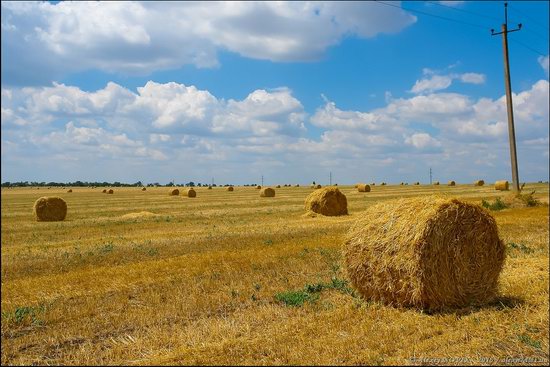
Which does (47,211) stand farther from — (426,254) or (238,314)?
(426,254)

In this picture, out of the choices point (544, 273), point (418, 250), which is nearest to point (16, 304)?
point (418, 250)

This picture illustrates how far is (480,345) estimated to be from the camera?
7.14 m

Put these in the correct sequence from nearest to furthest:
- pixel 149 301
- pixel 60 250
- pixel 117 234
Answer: pixel 149 301 → pixel 60 250 → pixel 117 234

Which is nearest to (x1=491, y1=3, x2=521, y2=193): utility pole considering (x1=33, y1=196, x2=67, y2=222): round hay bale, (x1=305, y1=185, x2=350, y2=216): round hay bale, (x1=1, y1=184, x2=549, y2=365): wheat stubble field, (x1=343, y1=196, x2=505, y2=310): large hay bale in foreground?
(x1=305, y1=185, x2=350, y2=216): round hay bale

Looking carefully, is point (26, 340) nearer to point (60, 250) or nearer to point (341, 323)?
point (341, 323)

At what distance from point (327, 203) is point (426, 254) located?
859 inches

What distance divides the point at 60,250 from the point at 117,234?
511 centimetres

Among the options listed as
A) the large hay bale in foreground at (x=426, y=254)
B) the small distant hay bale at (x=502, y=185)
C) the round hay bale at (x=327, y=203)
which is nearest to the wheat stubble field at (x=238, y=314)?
the large hay bale in foreground at (x=426, y=254)

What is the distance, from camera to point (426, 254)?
9.46 m

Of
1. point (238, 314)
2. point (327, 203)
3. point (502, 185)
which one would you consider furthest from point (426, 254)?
point (502, 185)

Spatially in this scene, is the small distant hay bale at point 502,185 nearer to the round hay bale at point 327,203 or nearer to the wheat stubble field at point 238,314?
the round hay bale at point 327,203

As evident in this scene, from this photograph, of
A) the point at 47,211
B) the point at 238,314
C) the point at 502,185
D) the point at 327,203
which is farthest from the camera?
the point at 502,185

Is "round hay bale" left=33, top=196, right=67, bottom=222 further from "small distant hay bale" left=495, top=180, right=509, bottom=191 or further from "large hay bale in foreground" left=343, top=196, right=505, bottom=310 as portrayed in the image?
"small distant hay bale" left=495, top=180, right=509, bottom=191

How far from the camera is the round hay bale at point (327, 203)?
31.2 metres
